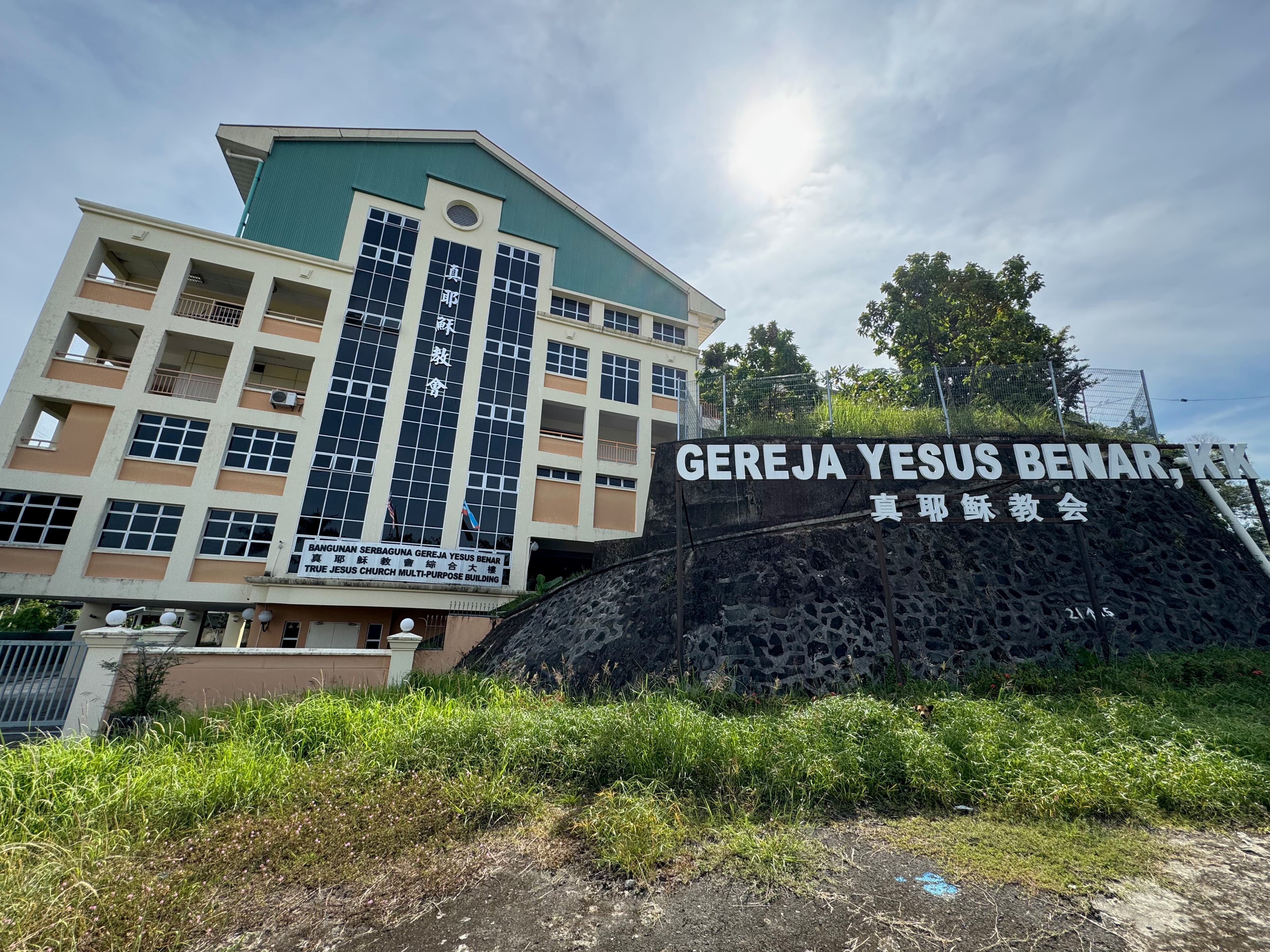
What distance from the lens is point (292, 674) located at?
Answer: 948 centimetres

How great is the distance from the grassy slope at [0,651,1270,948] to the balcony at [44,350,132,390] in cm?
1759

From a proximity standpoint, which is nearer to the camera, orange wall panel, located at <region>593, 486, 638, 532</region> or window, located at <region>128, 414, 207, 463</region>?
window, located at <region>128, 414, 207, 463</region>

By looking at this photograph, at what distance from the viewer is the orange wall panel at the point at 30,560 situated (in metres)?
15.9

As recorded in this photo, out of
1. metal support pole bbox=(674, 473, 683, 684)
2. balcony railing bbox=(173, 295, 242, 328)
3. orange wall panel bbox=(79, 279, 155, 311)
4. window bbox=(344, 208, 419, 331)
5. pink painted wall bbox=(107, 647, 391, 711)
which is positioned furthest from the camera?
window bbox=(344, 208, 419, 331)

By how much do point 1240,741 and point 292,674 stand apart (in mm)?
13576

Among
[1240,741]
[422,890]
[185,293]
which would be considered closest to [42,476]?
[185,293]

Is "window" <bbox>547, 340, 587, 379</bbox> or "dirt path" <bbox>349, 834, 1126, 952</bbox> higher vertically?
"window" <bbox>547, 340, 587, 379</bbox>

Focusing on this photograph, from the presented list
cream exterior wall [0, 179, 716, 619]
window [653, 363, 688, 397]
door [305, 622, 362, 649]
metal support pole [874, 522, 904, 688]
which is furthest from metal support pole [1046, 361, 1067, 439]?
door [305, 622, 362, 649]

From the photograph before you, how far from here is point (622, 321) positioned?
2739cm

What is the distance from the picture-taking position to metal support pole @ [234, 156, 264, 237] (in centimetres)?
2139

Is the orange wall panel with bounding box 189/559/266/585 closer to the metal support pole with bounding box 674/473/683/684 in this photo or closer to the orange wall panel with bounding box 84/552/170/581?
the orange wall panel with bounding box 84/552/170/581

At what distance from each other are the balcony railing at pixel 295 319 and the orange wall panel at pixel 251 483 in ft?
20.6

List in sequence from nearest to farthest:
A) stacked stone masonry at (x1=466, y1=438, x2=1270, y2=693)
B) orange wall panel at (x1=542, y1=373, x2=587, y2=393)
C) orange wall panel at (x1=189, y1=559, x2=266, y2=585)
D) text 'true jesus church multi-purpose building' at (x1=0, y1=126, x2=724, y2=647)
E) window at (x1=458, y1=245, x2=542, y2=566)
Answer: stacked stone masonry at (x1=466, y1=438, x2=1270, y2=693) → text 'true jesus church multi-purpose building' at (x1=0, y1=126, x2=724, y2=647) → orange wall panel at (x1=189, y1=559, x2=266, y2=585) → window at (x1=458, y1=245, x2=542, y2=566) → orange wall panel at (x1=542, y1=373, x2=587, y2=393)

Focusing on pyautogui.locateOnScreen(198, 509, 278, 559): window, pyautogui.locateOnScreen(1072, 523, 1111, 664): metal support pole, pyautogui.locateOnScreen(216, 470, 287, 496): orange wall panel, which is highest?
pyautogui.locateOnScreen(216, 470, 287, 496): orange wall panel
